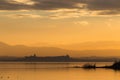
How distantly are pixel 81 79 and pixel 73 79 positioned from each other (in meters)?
1.53

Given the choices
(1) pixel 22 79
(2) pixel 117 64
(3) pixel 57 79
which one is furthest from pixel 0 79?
(2) pixel 117 64

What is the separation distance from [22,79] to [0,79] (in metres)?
6.49

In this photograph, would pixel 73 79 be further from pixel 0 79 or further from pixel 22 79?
pixel 0 79

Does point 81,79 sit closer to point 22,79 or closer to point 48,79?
point 48,79

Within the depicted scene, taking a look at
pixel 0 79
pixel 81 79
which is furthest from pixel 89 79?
pixel 0 79

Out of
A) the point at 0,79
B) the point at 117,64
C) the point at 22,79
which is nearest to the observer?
the point at 0,79

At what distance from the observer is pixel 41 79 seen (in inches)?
2960

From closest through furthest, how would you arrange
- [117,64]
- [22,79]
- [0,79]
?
[0,79], [22,79], [117,64]

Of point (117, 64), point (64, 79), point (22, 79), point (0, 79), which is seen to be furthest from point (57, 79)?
point (117, 64)

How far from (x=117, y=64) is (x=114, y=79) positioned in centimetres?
5613

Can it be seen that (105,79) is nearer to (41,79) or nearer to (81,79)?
(81,79)

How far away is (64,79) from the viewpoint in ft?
249

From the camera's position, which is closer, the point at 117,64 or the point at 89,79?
the point at 89,79

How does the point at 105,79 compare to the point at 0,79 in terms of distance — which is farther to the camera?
the point at 105,79
